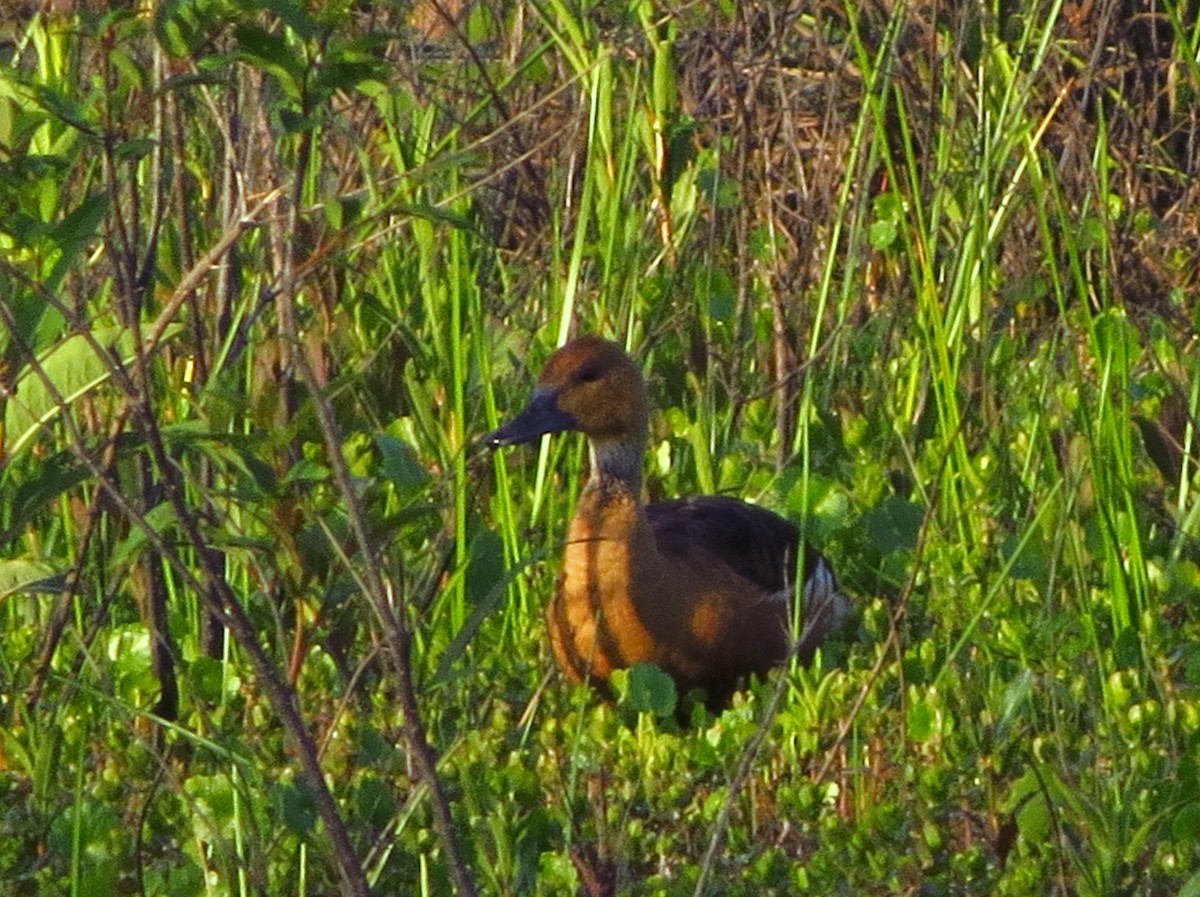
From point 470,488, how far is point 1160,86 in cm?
331

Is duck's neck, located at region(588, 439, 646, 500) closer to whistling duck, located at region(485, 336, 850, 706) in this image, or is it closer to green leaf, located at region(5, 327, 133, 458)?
whistling duck, located at region(485, 336, 850, 706)

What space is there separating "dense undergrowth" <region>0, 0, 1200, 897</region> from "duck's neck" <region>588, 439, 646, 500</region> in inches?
2.9

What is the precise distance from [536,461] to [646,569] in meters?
0.66

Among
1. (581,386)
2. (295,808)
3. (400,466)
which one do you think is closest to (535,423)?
(581,386)

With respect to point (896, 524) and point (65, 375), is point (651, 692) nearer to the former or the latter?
point (896, 524)

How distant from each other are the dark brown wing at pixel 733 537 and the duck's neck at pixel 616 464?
4.0 inches

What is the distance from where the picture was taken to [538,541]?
4453mm

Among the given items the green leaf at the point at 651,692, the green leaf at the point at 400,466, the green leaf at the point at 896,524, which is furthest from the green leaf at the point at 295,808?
the green leaf at the point at 896,524

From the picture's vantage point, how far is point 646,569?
172 inches

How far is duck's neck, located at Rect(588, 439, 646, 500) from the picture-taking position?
4488 millimetres

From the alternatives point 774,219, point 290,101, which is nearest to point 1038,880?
point 290,101

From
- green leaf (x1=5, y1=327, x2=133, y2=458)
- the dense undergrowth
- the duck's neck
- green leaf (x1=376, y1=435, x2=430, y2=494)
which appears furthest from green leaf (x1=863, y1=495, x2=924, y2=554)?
green leaf (x1=5, y1=327, x2=133, y2=458)

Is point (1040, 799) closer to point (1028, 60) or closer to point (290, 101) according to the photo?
point (290, 101)

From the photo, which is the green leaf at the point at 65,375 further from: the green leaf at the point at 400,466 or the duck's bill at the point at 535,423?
the duck's bill at the point at 535,423
